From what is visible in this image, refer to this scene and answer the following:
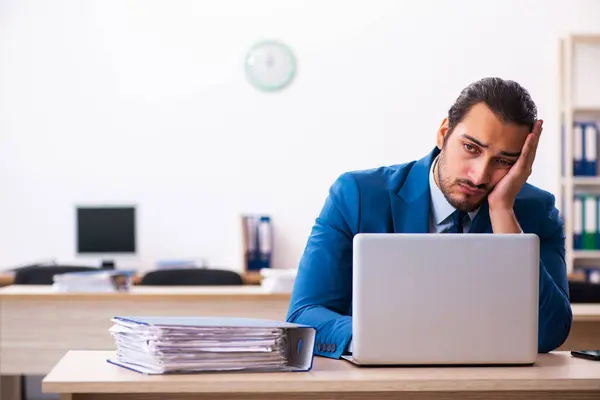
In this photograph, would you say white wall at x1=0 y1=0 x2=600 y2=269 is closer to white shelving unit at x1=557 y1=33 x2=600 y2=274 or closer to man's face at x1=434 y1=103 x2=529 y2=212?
white shelving unit at x1=557 y1=33 x2=600 y2=274

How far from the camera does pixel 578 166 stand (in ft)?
17.4

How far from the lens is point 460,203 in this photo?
1.94m

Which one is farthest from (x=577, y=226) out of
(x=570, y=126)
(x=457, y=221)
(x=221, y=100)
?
(x=457, y=221)

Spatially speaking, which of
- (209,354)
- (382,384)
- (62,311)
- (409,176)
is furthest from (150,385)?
(62,311)

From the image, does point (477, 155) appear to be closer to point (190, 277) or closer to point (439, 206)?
point (439, 206)

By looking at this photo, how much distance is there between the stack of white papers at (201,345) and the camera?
54.8 inches

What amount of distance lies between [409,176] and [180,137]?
143 inches

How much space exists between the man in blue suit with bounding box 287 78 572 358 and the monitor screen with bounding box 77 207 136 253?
343 cm

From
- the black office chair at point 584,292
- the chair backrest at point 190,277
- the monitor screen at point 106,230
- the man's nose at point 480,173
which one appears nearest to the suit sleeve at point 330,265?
the man's nose at point 480,173

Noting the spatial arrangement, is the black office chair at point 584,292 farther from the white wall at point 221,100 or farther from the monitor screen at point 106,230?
the monitor screen at point 106,230

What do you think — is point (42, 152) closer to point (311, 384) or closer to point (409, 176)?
point (409, 176)

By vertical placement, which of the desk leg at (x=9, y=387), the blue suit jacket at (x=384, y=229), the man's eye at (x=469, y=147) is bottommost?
the desk leg at (x=9, y=387)

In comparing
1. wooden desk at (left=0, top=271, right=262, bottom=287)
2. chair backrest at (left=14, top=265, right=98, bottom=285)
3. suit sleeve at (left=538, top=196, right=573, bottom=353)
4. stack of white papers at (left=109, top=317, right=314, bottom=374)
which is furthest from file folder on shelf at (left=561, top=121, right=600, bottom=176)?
stack of white papers at (left=109, top=317, right=314, bottom=374)

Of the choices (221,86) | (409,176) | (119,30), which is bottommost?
(409,176)
